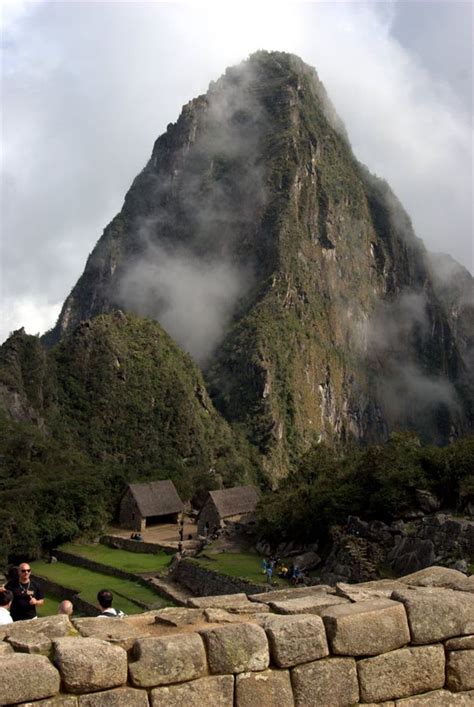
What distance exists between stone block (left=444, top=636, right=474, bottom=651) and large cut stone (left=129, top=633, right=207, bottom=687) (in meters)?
1.94

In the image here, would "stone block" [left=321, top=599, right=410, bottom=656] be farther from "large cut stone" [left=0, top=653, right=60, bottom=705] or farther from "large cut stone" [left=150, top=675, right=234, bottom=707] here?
"large cut stone" [left=0, top=653, right=60, bottom=705]

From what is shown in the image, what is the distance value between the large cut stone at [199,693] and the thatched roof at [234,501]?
42.8 m

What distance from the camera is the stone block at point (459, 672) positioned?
→ 573 centimetres

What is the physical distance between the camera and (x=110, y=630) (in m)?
5.15

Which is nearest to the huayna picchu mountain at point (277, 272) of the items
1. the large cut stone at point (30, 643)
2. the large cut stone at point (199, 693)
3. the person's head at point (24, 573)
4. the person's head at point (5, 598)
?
the person's head at point (24, 573)

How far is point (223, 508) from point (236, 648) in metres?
43.6

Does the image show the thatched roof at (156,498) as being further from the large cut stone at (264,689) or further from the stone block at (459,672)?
the large cut stone at (264,689)

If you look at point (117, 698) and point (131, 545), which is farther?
point (131, 545)

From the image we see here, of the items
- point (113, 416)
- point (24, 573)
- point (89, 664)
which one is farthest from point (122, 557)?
point (113, 416)

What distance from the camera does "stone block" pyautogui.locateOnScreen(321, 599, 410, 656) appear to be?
537 cm

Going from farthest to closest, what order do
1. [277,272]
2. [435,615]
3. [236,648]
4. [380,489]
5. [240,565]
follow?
[277,272] < [240,565] < [380,489] < [435,615] < [236,648]

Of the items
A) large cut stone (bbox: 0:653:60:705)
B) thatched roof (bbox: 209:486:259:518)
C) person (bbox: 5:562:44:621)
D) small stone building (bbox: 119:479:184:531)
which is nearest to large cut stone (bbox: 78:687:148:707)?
large cut stone (bbox: 0:653:60:705)

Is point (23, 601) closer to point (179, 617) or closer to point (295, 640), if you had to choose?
point (179, 617)

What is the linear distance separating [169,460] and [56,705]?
69.7 meters
